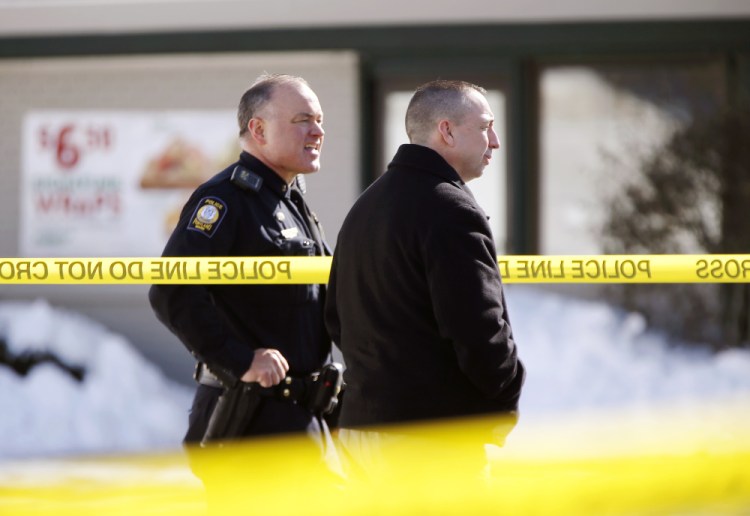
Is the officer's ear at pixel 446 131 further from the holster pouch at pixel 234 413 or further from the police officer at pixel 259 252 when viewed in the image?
the holster pouch at pixel 234 413

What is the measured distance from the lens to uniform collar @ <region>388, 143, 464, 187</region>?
3.46 m

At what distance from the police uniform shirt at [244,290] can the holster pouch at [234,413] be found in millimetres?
77

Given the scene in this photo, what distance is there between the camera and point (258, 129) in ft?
13.9

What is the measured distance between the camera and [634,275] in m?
4.32

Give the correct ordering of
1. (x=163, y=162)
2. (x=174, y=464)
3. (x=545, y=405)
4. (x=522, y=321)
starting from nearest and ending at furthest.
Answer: (x=174, y=464), (x=545, y=405), (x=522, y=321), (x=163, y=162)

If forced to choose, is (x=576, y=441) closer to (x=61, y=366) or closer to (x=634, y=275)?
(x=634, y=275)

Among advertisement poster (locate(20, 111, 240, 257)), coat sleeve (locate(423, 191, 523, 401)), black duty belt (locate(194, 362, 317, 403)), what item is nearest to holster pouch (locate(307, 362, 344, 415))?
black duty belt (locate(194, 362, 317, 403))

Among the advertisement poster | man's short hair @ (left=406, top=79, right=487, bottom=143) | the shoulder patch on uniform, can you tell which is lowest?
the shoulder patch on uniform

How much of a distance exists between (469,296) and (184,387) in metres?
7.41

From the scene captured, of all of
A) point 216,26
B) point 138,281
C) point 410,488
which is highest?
point 216,26

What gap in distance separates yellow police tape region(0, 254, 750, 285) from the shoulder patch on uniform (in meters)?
0.10

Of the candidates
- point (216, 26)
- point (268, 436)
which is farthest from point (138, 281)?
point (216, 26)

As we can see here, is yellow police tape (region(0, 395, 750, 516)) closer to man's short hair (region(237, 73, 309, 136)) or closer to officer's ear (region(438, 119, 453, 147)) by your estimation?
officer's ear (region(438, 119, 453, 147))

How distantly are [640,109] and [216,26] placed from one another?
3418mm
